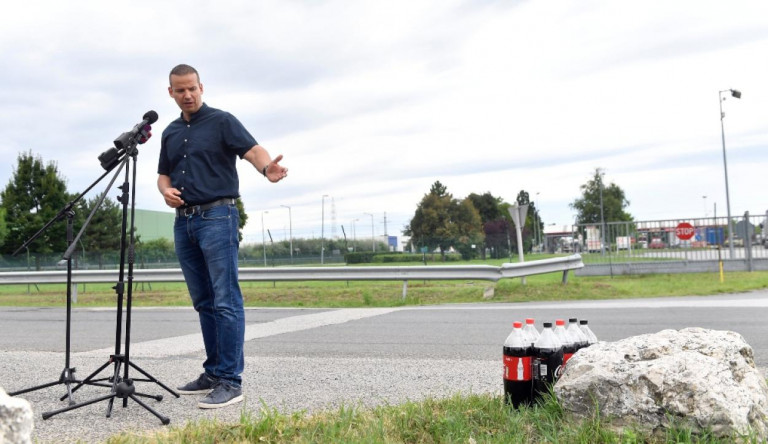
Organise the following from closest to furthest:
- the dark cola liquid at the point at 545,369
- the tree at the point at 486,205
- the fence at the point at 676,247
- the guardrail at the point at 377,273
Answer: the dark cola liquid at the point at 545,369
the guardrail at the point at 377,273
the fence at the point at 676,247
the tree at the point at 486,205

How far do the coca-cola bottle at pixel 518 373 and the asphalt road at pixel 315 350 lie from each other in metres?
0.72

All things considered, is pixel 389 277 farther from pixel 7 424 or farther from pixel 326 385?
pixel 7 424

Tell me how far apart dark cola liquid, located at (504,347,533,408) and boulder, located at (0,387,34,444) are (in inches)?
91.8

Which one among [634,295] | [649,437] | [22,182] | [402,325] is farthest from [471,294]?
[22,182]

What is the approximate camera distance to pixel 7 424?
6.77 ft

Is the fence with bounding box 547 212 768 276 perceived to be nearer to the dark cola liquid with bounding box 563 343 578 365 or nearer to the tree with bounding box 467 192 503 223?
the dark cola liquid with bounding box 563 343 578 365

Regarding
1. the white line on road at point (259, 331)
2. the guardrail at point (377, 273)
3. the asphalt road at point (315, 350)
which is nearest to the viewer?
the asphalt road at point (315, 350)

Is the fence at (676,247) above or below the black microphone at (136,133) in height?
below

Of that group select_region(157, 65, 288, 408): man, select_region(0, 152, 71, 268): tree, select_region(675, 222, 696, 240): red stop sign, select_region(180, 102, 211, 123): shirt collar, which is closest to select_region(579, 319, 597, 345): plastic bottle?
select_region(157, 65, 288, 408): man

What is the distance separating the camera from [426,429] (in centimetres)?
325

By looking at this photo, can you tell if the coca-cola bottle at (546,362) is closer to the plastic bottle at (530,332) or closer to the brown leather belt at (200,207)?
the plastic bottle at (530,332)

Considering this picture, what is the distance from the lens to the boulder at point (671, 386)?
2938mm

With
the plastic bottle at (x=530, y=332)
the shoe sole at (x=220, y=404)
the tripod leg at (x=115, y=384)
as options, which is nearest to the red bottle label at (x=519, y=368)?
the plastic bottle at (x=530, y=332)

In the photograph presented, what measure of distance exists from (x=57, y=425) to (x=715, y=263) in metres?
19.6
